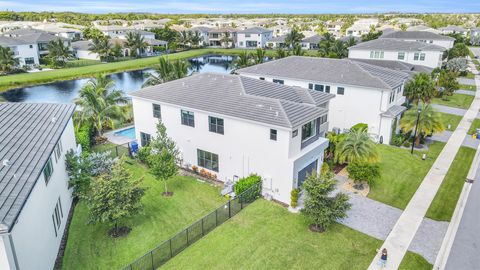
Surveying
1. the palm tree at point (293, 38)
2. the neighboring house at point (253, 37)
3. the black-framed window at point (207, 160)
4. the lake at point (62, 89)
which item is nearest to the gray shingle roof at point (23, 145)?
the black-framed window at point (207, 160)

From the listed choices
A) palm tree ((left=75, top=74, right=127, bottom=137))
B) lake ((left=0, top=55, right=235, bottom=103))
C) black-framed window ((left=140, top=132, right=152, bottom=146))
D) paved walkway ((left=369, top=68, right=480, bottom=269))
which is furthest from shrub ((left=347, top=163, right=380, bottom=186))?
lake ((left=0, top=55, right=235, bottom=103))

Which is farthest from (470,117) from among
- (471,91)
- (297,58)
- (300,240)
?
(300,240)

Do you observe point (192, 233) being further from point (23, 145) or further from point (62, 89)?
point (62, 89)

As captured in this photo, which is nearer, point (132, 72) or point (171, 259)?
point (171, 259)

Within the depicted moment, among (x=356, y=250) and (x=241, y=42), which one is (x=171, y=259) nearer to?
(x=356, y=250)

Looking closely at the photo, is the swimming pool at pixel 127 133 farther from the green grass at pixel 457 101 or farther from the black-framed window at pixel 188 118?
the green grass at pixel 457 101

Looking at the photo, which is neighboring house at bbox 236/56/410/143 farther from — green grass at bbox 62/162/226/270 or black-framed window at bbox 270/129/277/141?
green grass at bbox 62/162/226/270
